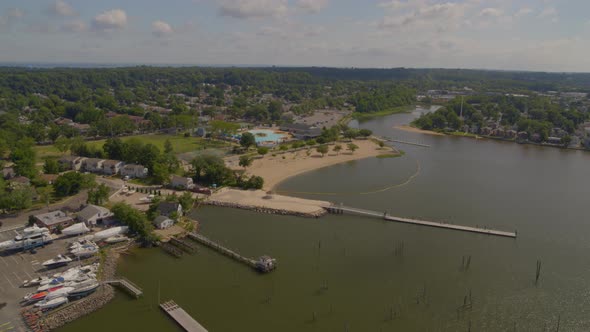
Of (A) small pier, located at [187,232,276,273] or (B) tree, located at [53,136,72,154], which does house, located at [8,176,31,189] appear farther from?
(A) small pier, located at [187,232,276,273]

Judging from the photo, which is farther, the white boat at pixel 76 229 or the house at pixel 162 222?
the house at pixel 162 222

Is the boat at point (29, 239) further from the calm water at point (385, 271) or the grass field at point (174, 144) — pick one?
the grass field at point (174, 144)

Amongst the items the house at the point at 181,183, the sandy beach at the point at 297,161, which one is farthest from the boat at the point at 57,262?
the sandy beach at the point at 297,161

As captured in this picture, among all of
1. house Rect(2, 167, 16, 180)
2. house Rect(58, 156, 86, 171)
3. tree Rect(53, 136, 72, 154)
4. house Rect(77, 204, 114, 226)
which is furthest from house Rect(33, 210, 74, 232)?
tree Rect(53, 136, 72, 154)

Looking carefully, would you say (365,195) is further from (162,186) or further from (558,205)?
(162,186)

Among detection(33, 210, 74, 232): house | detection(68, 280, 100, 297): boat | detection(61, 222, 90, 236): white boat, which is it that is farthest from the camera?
detection(33, 210, 74, 232): house

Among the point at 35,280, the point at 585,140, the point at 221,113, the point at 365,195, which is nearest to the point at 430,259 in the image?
the point at 365,195
